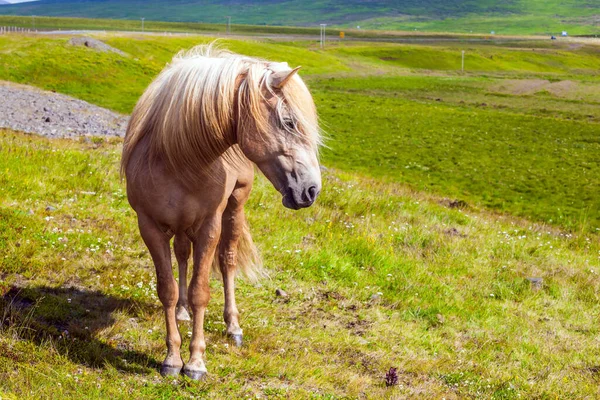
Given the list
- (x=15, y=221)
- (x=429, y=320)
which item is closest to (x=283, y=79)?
(x=429, y=320)

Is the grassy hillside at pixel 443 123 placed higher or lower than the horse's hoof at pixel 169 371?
lower

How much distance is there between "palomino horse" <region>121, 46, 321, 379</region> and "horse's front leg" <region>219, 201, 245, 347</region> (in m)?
0.77

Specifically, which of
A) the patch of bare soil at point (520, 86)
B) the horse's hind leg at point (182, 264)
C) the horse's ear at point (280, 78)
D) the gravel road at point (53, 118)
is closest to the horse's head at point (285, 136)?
the horse's ear at point (280, 78)

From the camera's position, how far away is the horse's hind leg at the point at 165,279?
5.94 meters

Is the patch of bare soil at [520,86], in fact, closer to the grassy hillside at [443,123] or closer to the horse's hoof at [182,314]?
the grassy hillside at [443,123]

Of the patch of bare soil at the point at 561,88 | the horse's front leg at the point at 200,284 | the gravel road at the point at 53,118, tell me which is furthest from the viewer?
the patch of bare soil at the point at 561,88

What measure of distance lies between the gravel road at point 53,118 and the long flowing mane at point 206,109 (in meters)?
17.2

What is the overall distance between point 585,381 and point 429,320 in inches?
81.1

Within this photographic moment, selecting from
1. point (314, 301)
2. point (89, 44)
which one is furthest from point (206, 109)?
point (89, 44)

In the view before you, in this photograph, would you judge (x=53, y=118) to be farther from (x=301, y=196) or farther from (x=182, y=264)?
(x=301, y=196)

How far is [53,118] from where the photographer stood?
1016 inches

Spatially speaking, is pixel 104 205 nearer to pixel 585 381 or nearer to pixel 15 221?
pixel 15 221

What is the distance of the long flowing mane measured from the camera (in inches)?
202

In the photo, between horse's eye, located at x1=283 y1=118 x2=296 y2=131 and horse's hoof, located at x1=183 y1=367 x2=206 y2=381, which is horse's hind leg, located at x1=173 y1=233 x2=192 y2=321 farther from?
horse's eye, located at x1=283 y1=118 x2=296 y2=131
